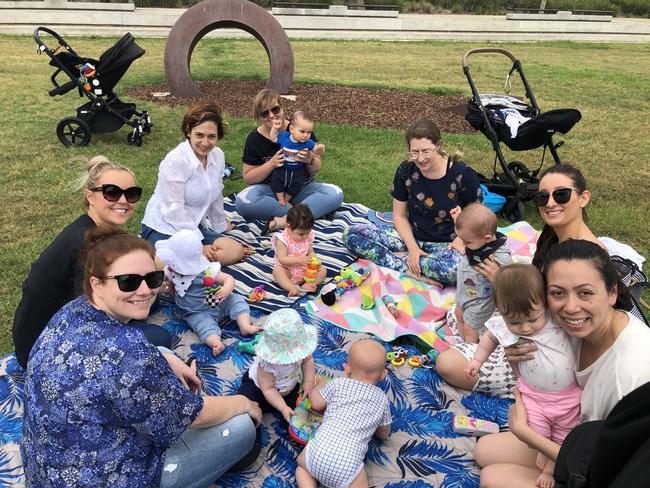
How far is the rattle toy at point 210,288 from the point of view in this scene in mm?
3984

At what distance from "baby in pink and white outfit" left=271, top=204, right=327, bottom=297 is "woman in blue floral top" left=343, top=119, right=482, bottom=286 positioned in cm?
65

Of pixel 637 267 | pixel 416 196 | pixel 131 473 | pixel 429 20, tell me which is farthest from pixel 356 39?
pixel 131 473

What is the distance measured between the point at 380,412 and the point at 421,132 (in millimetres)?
2506

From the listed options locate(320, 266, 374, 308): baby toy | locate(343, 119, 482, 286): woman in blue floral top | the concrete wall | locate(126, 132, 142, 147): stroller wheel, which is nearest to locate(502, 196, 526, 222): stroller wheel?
locate(343, 119, 482, 286): woman in blue floral top

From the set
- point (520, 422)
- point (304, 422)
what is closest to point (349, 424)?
point (304, 422)

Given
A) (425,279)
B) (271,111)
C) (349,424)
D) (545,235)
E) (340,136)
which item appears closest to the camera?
(349,424)

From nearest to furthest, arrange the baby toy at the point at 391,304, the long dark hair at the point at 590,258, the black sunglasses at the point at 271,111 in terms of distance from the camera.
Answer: the long dark hair at the point at 590,258, the baby toy at the point at 391,304, the black sunglasses at the point at 271,111

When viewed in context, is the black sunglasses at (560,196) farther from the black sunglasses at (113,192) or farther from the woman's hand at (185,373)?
the black sunglasses at (113,192)

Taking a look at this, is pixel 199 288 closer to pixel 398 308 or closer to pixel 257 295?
pixel 257 295

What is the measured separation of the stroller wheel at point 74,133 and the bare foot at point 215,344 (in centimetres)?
554

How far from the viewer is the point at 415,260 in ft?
15.6

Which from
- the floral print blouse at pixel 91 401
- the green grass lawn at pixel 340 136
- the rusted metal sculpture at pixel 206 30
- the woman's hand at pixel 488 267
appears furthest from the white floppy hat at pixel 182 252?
the rusted metal sculpture at pixel 206 30

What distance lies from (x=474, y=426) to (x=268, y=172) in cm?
348

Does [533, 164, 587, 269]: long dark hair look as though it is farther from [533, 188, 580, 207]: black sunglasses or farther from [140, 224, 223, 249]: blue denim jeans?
[140, 224, 223, 249]: blue denim jeans
